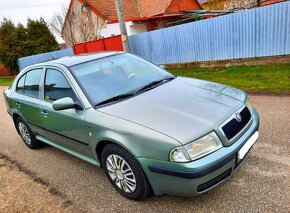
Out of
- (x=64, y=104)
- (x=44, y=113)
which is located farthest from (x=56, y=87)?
Answer: (x=64, y=104)

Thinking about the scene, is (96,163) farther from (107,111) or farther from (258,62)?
(258,62)

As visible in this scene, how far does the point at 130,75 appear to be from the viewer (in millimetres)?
3885

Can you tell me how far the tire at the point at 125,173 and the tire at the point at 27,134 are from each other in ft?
7.50

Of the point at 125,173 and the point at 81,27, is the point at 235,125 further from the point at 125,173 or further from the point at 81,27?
the point at 81,27

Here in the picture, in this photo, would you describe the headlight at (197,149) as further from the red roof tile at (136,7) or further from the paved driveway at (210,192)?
the red roof tile at (136,7)

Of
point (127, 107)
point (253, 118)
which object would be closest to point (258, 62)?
point (253, 118)

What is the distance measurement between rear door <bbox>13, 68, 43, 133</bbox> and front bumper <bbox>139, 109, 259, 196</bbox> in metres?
2.40

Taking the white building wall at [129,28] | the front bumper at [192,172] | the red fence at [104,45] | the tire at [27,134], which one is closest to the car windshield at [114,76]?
the front bumper at [192,172]

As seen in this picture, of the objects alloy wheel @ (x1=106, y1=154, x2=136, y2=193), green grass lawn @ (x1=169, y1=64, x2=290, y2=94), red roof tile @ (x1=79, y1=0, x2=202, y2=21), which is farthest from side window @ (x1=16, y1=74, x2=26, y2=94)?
red roof tile @ (x1=79, y1=0, x2=202, y2=21)

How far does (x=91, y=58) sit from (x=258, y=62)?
7204mm

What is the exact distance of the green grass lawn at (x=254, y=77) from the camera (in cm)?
701

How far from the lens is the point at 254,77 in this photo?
823cm

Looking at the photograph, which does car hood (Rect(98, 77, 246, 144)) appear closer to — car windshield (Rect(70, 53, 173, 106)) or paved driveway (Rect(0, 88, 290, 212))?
car windshield (Rect(70, 53, 173, 106))

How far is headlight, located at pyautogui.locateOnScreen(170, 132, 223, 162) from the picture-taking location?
2.55 meters
